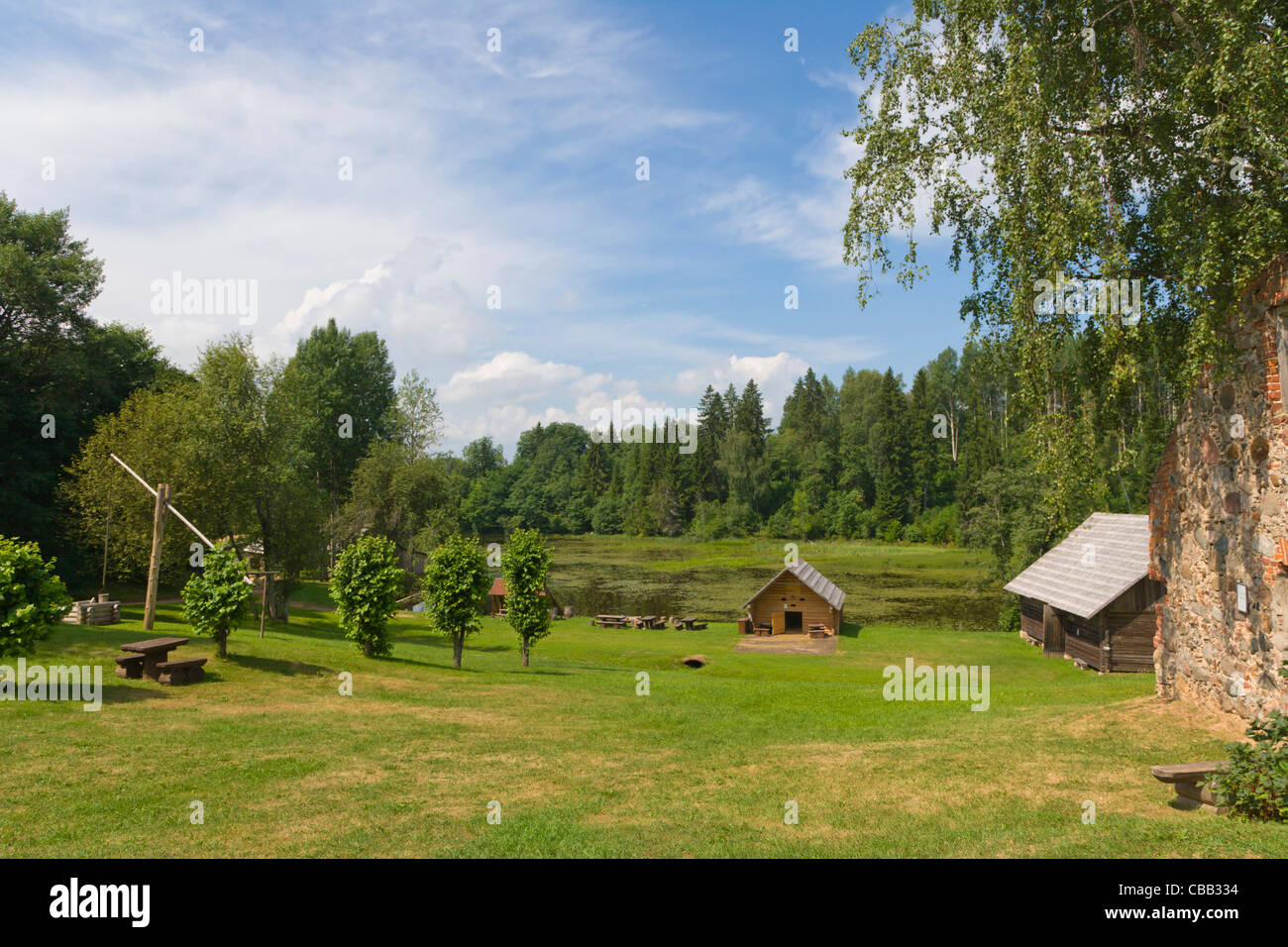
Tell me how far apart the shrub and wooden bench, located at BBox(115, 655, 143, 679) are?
19.8 metres

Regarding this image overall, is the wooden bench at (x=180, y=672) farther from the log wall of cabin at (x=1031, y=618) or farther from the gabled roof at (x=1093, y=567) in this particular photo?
the log wall of cabin at (x=1031, y=618)

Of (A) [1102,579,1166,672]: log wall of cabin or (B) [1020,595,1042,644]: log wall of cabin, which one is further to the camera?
(B) [1020,595,1042,644]: log wall of cabin

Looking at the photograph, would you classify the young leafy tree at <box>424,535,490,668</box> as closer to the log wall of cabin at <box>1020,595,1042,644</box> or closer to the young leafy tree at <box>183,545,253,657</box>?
the young leafy tree at <box>183,545,253,657</box>

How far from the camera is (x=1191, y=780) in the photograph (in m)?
8.81

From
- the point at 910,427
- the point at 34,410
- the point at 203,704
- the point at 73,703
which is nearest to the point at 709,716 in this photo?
the point at 203,704

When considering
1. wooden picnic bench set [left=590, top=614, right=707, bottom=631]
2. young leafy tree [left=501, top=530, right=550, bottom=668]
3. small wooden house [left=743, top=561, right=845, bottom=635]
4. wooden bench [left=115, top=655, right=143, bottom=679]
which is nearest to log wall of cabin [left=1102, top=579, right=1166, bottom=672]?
small wooden house [left=743, top=561, right=845, bottom=635]

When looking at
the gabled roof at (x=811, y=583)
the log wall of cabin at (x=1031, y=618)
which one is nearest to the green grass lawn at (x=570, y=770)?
the log wall of cabin at (x=1031, y=618)

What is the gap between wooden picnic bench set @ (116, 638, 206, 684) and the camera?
55.2 ft

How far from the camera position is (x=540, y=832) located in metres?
8.38

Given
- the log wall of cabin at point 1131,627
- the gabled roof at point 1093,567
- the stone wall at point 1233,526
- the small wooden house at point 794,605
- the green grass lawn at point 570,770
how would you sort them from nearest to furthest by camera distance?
the green grass lawn at point 570,770, the stone wall at point 1233,526, the log wall of cabin at point 1131,627, the gabled roof at point 1093,567, the small wooden house at point 794,605

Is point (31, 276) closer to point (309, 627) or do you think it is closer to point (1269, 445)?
point (309, 627)

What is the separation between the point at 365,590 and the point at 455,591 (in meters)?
2.78

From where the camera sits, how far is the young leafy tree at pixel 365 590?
23.6 metres

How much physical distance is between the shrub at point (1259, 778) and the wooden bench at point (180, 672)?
750 inches
